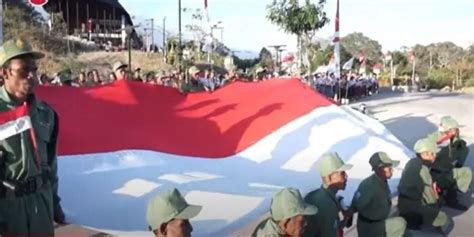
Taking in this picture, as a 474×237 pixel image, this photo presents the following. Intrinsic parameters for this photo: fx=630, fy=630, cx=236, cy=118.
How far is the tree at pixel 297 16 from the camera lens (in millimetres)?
20922

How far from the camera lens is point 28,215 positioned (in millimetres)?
2789

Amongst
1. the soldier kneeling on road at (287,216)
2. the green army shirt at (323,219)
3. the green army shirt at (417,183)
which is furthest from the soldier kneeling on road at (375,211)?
the soldier kneeling on road at (287,216)

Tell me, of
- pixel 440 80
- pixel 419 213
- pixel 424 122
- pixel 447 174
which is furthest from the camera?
pixel 440 80

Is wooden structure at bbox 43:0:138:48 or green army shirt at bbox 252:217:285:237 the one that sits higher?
wooden structure at bbox 43:0:138:48

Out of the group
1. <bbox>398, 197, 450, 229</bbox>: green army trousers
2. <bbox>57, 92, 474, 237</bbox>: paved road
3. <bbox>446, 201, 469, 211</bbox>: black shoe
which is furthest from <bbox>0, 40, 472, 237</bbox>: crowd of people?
<bbox>446, 201, 469, 211</bbox>: black shoe

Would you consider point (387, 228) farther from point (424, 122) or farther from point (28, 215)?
point (424, 122)

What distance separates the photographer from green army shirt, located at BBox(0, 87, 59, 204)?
2760 mm

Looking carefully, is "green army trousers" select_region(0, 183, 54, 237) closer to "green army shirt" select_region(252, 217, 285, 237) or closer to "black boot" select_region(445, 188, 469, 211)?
"green army shirt" select_region(252, 217, 285, 237)

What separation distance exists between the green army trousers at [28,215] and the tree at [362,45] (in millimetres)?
73125

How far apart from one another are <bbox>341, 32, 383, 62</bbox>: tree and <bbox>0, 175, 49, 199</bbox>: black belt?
240 feet

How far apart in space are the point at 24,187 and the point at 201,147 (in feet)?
11.6

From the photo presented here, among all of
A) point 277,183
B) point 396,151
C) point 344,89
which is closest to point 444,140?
point 396,151

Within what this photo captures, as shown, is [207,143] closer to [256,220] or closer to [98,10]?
[256,220]

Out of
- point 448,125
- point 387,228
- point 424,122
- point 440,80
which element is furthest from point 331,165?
point 440,80
